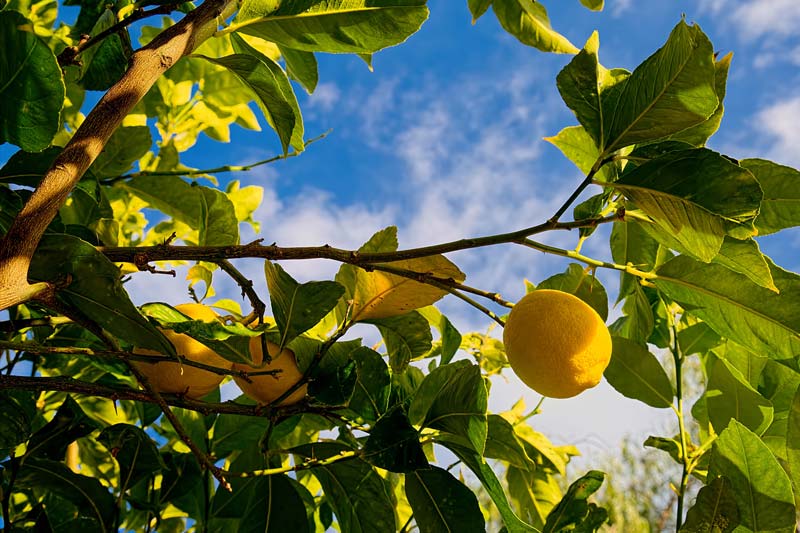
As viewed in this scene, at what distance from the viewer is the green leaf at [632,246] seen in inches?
43.3

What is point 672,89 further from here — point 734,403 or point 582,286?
point 734,403

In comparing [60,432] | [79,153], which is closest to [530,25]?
[79,153]

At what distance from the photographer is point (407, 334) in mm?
904

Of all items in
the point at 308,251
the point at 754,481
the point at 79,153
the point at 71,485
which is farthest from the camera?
the point at 71,485

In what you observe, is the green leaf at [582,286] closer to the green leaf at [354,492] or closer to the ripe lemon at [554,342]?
the ripe lemon at [554,342]

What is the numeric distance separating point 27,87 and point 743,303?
2.73 feet

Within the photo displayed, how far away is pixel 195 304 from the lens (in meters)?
0.89

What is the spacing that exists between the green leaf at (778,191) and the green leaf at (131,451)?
0.86 metres

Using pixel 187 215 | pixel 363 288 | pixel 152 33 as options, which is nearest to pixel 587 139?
pixel 363 288

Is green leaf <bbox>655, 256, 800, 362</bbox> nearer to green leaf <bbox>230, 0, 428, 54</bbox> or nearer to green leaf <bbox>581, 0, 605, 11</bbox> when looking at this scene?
green leaf <bbox>230, 0, 428, 54</bbox>

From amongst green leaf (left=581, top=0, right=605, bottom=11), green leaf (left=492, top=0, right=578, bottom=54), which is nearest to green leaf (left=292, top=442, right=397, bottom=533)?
green leaf (left=492, top=0, right=578, bottom=54)

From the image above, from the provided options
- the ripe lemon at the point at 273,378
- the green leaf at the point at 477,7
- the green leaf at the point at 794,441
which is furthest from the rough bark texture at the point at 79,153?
the green leaf at the point at 794,441

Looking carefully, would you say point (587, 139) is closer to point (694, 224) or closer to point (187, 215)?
point (694, 224)

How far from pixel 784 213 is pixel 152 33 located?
1.35 m
